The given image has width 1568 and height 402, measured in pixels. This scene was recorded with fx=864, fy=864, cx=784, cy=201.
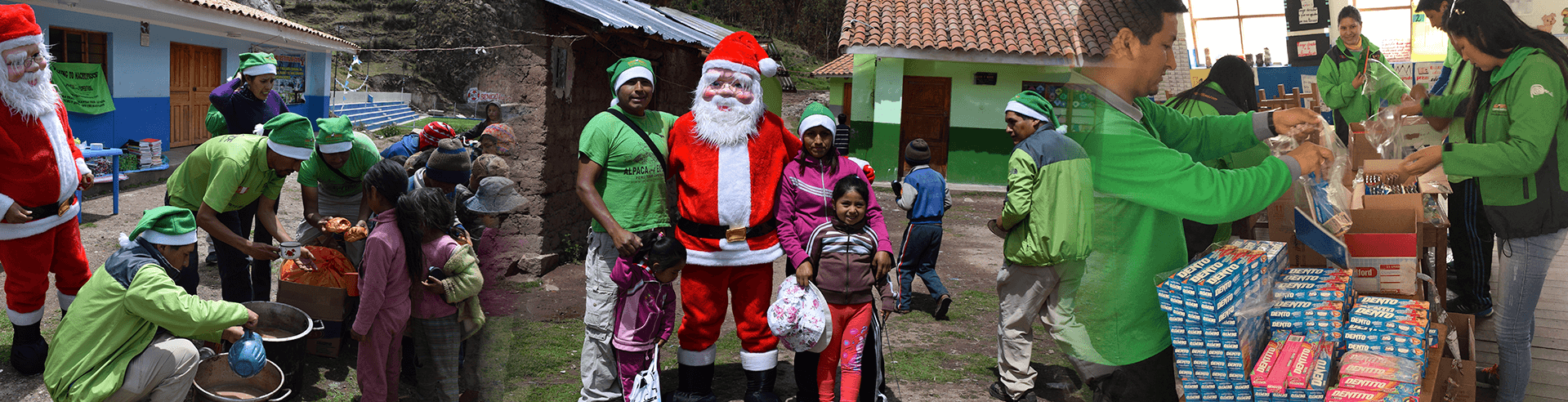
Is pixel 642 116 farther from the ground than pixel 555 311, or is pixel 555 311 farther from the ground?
pixel 642 116

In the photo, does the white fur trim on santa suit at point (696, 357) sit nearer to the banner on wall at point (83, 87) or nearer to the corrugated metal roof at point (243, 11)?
the banner on wall at point (83, 87)

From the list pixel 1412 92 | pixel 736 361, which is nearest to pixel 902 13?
pixel 736 361

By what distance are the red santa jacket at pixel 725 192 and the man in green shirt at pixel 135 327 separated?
1.75 metres

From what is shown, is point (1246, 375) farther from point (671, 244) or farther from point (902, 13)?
point (902, 13)

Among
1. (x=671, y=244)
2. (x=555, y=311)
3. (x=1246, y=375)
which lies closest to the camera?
(x=1246, y=375)

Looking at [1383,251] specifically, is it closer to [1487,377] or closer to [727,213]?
[1487,377]

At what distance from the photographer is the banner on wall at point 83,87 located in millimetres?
10734

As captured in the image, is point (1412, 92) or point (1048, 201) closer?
point (1412, 92)

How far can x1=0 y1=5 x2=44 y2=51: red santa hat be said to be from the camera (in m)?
3.98

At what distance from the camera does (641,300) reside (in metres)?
3.53

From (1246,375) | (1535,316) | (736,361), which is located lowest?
(736,361)

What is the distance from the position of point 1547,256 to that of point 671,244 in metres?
2.80

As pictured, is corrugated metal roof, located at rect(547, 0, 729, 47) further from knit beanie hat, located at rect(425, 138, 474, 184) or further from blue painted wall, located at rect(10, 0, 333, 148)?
blue painted wall, located at rect(10, 0, 333, 148)

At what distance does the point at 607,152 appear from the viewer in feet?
11.7
